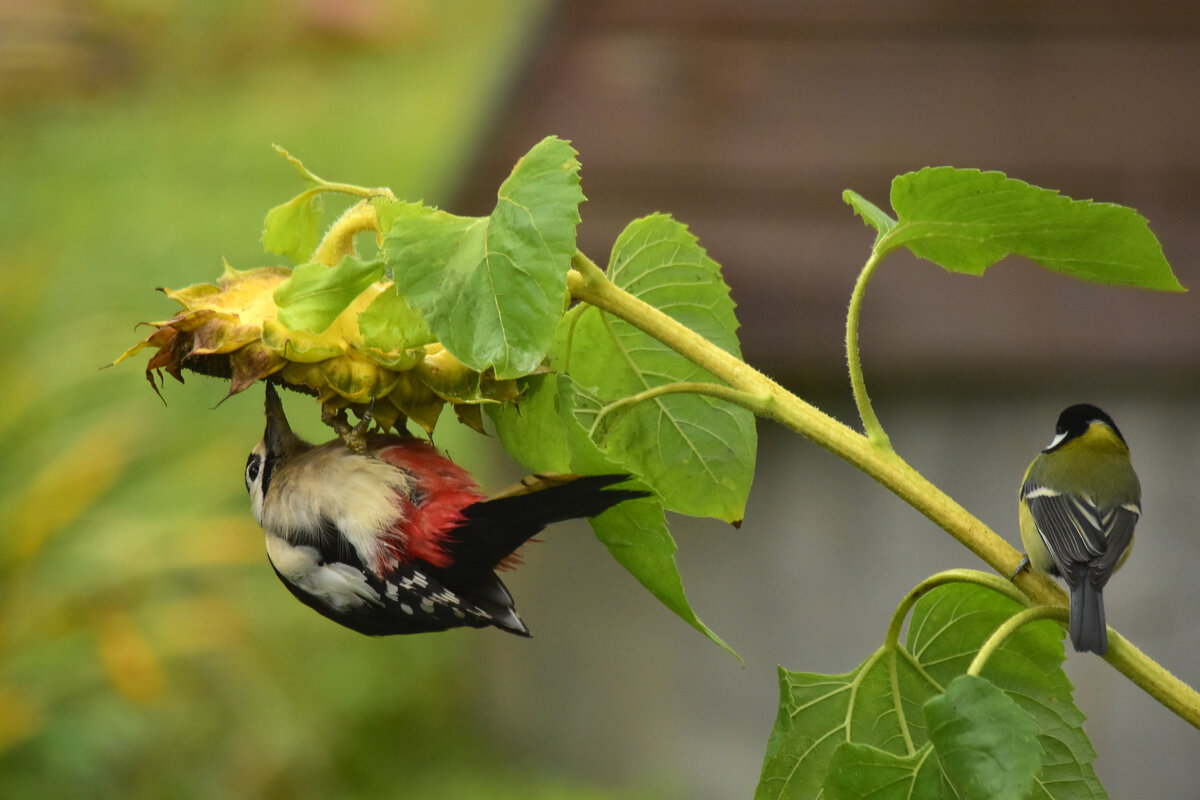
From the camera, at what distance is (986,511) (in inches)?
84.4

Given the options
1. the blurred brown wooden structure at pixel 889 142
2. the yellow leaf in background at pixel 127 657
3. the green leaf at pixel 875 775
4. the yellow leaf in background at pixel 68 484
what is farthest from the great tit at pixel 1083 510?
the yellow leaf in background at pixel 68 484

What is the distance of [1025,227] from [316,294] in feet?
1.09

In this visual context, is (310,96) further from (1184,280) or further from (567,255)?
(567,255)

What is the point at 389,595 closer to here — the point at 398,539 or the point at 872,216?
the point at 398,539

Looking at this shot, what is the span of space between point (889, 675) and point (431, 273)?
1.14 feet

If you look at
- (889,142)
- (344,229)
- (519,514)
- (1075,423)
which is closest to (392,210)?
(344,229)

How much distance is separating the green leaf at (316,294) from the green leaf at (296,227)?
11 centimetres

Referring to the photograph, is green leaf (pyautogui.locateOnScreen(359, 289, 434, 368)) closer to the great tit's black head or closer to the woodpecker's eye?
the woodpecker's eye

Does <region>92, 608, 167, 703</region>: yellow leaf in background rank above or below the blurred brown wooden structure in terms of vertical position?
below

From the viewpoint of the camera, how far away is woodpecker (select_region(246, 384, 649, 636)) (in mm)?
651

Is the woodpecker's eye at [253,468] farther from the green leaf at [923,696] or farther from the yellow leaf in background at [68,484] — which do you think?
the yellow leaf in background at [68,484]

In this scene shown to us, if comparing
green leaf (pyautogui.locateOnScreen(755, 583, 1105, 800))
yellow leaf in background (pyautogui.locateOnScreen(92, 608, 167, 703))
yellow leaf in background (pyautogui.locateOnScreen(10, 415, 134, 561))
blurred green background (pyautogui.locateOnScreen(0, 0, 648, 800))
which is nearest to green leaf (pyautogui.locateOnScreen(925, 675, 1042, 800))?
green leaf (pyautogui.locateOnScreen(755, 583, 1105, 800))

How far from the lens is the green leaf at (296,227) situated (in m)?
0.63

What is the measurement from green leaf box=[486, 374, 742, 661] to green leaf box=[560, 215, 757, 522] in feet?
0.23
